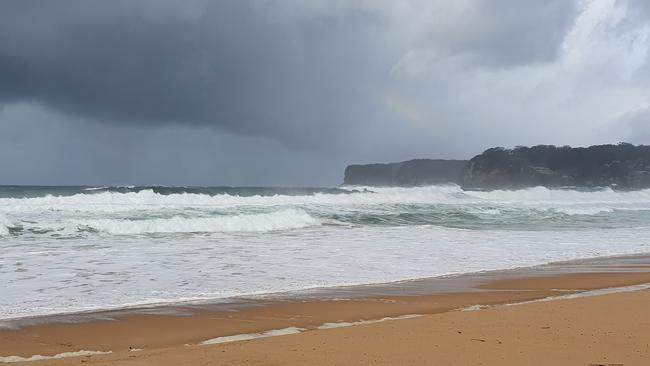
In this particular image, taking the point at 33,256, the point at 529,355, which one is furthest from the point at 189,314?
the point at 33,256

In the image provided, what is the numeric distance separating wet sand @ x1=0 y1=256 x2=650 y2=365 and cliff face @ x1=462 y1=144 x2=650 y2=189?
3506 inches

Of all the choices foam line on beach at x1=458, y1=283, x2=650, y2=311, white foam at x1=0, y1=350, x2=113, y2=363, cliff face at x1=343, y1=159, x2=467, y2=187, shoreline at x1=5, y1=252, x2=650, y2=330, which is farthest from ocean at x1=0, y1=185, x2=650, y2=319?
cliff face at x1=343, y1=159, x2=467, y2=187

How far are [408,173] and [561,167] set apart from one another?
27065mm

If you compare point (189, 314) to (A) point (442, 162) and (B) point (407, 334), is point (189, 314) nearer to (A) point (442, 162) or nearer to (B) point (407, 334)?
(B) point (407, 334)

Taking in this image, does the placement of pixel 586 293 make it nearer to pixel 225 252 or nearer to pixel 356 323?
pixel 356 323

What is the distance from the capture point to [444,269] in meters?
11.1

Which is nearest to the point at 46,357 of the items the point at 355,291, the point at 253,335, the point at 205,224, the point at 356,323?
the point at 253,335

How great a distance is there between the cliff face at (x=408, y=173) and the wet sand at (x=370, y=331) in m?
99.9

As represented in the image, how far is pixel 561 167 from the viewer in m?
98.2

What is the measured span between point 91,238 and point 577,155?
96.8m

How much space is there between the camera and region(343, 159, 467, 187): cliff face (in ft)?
363

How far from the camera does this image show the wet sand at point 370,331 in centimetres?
438

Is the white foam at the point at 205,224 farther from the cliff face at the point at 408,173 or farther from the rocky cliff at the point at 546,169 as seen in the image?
the cliff face at the point at 408,173

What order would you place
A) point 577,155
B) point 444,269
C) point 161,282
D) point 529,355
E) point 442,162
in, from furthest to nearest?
1. point 442,162
2. point 577,155
3. point 444,269
4. point 161,282
5. point 529,355
